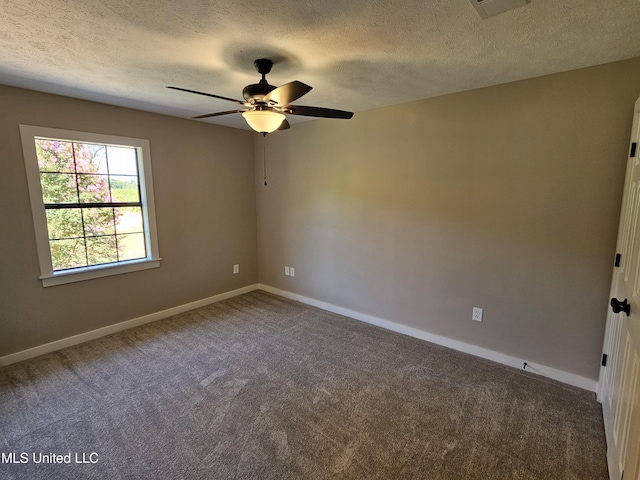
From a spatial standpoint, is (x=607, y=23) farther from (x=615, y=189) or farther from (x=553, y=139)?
(x=615, y=189)

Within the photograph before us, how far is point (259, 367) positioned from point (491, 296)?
2.10 metres

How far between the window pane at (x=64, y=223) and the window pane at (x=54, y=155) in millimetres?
392

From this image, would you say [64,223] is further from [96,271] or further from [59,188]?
[96,271]

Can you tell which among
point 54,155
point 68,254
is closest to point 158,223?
point 68,254

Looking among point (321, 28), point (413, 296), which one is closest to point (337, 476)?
point (413, 296)

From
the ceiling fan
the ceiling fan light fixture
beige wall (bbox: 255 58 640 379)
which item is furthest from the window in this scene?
the ceiling fan light fixture

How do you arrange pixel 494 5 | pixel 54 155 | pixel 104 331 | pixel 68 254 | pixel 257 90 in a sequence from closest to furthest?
pixel 494 5, pixel 257 90, pixel 54 155, pixel 68 254, pixel 104 331

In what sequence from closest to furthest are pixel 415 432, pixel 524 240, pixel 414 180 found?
pixel 415 432, pixel 524 240, pixel 414 180

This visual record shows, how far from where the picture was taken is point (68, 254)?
3020mm

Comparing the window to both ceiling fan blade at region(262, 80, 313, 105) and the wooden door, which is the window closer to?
ceiling fan blade at region(262, 80, 313, 105)

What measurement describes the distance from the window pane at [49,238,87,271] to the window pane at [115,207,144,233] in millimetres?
385

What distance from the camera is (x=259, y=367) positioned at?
2.64 metres

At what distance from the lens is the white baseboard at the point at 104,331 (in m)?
2.74

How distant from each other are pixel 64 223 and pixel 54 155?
63 cm
